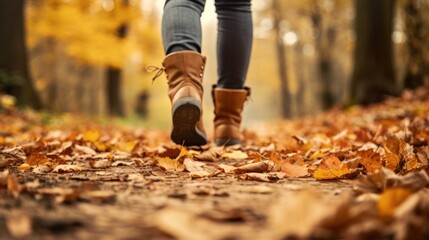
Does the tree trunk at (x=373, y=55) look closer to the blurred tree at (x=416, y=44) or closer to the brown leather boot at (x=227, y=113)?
the blurred tree at (x=416, y=44)

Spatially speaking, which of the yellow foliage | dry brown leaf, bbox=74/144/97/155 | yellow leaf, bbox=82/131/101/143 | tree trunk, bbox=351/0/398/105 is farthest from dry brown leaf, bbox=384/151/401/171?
the yellow foliage

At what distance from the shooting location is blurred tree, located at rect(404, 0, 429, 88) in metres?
7.10

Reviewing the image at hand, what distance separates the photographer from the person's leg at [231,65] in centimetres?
230

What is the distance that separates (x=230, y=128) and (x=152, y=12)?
852 inches

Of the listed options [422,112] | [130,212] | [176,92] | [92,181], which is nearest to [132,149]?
[176,92]

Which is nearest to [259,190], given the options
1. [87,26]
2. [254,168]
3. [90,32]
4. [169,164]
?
[254,168]

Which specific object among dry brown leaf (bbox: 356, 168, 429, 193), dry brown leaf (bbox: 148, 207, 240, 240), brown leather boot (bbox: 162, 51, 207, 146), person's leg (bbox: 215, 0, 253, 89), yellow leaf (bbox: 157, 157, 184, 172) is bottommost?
yellow leaf (bbox: 157, 157, 184, 172)

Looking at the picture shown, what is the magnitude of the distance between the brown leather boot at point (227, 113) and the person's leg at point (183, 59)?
1.22 ft

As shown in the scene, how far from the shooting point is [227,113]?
245 cm

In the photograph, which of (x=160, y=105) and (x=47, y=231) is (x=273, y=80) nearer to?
(x=160, y=105)

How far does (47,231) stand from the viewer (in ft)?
2.54

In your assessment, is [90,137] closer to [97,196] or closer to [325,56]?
[97,196]

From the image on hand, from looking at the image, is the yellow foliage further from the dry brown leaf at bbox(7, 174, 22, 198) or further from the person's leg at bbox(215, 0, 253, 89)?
the dry brown leaf at bbox(7, 174, 22, 198)

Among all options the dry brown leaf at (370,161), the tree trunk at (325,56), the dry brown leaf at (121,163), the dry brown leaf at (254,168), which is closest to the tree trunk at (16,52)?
the dry brown leaf at (121,163)
